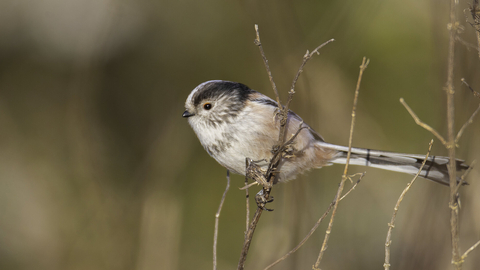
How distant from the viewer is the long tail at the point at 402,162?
1826 millimetres

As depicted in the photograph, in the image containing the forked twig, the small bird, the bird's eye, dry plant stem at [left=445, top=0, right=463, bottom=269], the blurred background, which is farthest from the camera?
the blurred background

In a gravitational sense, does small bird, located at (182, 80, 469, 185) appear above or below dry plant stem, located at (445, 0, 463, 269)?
above

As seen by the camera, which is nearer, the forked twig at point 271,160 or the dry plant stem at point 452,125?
the dry plant stem at point 452,125

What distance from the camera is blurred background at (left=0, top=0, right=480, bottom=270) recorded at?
3443 mm

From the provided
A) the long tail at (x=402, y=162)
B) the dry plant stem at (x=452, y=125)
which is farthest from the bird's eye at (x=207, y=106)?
the dry plant stem at (x=452, y=125)

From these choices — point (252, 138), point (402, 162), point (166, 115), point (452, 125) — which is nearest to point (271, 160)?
point (252, 138)

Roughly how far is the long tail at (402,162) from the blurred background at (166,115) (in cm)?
64

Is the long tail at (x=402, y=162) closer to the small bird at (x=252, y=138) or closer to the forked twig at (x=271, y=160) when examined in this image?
the small bird at (x=252, y=138)

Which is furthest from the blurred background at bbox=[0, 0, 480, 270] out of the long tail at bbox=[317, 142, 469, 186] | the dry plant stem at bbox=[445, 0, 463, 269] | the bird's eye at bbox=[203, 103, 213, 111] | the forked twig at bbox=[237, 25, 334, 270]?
the dry plant stem at bbox=[445, 0, 463, 269]

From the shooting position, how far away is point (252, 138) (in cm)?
203

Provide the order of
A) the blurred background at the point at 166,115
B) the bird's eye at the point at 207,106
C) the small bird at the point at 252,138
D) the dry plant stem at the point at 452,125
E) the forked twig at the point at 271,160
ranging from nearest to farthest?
the dry plant stem at the point at 452,125 → the forked twig at the point at 271,160 → the small bird at the point at 252,138 → the bird's eye at the point at 207,106 → the blurred background at the point at 166,115

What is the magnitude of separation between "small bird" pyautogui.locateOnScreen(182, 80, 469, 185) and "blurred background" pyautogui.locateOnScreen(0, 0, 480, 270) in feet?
2.24

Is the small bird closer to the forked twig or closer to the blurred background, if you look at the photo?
the forked twig

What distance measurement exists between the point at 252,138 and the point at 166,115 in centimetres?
214
